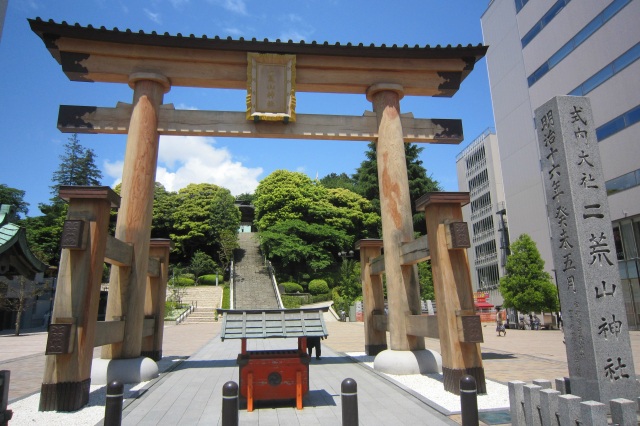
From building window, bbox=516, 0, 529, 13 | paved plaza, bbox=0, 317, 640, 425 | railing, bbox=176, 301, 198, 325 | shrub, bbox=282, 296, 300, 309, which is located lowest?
paved plaza, bbox=0, 317, 640, 425

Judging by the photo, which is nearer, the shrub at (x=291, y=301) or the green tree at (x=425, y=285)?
the green tree at (x=425, y=285)

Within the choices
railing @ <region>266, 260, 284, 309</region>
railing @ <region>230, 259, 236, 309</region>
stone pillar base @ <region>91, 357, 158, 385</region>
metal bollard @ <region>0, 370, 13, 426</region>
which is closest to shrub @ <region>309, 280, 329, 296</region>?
railing @ <region>266, 260, 284, 309</region>

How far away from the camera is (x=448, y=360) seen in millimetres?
7625

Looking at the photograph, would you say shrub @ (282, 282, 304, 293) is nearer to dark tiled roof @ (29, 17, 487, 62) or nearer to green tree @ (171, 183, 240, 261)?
green tree @ (171, 183, 240, 261)

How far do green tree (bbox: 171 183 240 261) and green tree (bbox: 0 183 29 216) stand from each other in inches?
803

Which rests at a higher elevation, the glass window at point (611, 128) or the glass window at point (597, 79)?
the glass window at point (597, 79)

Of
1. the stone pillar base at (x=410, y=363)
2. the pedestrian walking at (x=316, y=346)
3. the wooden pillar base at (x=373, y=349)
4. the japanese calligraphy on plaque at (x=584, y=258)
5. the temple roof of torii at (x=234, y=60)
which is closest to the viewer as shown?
the japanese calligraphy on plaque at (x=584, y=258)

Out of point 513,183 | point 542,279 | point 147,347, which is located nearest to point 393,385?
point 147,347

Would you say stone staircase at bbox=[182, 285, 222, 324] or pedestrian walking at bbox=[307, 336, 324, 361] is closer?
pedestrian walking at bbox=[307, 336, 324, 361]

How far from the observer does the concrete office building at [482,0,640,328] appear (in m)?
23.7

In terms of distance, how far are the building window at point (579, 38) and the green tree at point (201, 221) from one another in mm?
34545

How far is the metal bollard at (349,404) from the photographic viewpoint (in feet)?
15.0

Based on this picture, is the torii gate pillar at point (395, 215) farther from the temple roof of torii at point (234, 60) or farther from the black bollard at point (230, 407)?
the black bollard at point (230, 407)

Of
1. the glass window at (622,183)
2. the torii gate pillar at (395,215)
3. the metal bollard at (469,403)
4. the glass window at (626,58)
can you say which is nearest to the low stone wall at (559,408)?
the metal bollard at (469,403)
